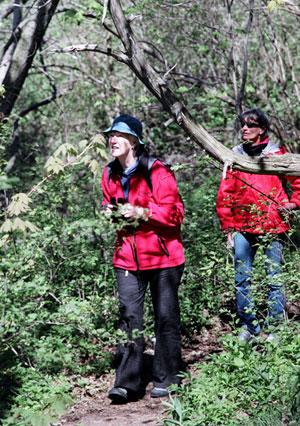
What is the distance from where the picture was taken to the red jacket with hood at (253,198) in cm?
482

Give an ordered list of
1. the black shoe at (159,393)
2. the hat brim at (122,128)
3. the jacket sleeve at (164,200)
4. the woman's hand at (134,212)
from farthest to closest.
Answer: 1. the black shoe at (159,393)
2. the hat brim at (122,128)
3. the jacket sleeve at (164,200)
4. the woman's hand at (134,212)

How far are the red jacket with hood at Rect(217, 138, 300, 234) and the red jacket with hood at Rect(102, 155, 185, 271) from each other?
19.6 inches

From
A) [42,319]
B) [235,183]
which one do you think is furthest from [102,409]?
A: [235,183]

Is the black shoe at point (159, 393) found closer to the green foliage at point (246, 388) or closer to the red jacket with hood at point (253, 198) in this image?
the green foliage at point (246, 388)

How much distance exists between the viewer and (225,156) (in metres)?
3.54

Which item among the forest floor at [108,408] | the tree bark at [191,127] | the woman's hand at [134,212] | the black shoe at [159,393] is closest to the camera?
the tree bark at [191,127]

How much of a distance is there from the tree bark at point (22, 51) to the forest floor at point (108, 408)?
3.49 meters

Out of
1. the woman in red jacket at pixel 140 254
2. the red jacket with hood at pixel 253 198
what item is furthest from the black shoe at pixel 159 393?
the red jacket with hood at pixel 253 198

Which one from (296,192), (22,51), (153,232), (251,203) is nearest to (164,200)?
(153,232)

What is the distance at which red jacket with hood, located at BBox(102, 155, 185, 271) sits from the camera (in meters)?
4.56

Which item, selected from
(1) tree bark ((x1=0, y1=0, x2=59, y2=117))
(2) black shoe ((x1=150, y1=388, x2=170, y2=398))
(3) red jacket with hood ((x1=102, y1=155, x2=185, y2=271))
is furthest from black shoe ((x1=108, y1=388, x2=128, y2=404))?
(1) tree bark ((x1=0, y1=0, x2=59, y2=117))

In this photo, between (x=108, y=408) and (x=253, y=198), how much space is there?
2.20m

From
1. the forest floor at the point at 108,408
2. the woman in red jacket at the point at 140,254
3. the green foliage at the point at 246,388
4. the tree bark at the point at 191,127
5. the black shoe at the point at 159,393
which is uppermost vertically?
the tree bark at the point at 191,127

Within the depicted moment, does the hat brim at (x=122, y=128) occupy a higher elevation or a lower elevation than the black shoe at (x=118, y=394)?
higher
